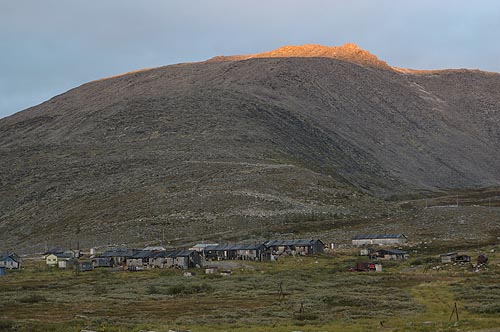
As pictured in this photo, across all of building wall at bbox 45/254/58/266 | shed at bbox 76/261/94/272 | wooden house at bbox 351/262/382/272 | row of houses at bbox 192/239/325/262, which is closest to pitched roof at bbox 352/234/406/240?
row of houses at bbox 192/239/325/262

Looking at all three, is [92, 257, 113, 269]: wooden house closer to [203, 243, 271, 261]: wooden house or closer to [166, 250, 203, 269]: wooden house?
[166, 250, 203, 269]: wooden house

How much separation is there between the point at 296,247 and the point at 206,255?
14062mm

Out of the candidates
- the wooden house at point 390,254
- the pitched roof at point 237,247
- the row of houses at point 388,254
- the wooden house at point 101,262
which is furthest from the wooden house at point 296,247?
the wooden house at point 101,262

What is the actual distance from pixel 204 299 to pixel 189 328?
59.8 feet

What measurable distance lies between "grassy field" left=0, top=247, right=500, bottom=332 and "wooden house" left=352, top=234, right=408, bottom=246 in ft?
53.4

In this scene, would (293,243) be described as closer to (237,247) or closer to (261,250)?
(261,250)

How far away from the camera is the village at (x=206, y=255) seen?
94069 mm

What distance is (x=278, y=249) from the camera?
10394 centimetres

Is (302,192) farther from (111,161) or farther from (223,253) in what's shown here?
(111,161)

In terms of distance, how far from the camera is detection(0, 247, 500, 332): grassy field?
41.4 m

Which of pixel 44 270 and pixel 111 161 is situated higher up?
pixel 111 161

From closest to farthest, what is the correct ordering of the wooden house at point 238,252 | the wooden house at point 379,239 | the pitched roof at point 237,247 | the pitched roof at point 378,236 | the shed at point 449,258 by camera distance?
the shed at point 449,258
the wooden house at point 238,252
the pitched roof at point 237,247
the wooden house at point 379,239
the pitched roof at point 378,236

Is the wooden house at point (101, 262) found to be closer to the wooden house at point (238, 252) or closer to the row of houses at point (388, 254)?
the wooden house at point (238, 252)

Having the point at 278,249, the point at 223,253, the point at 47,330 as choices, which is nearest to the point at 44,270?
the point at 223,253
